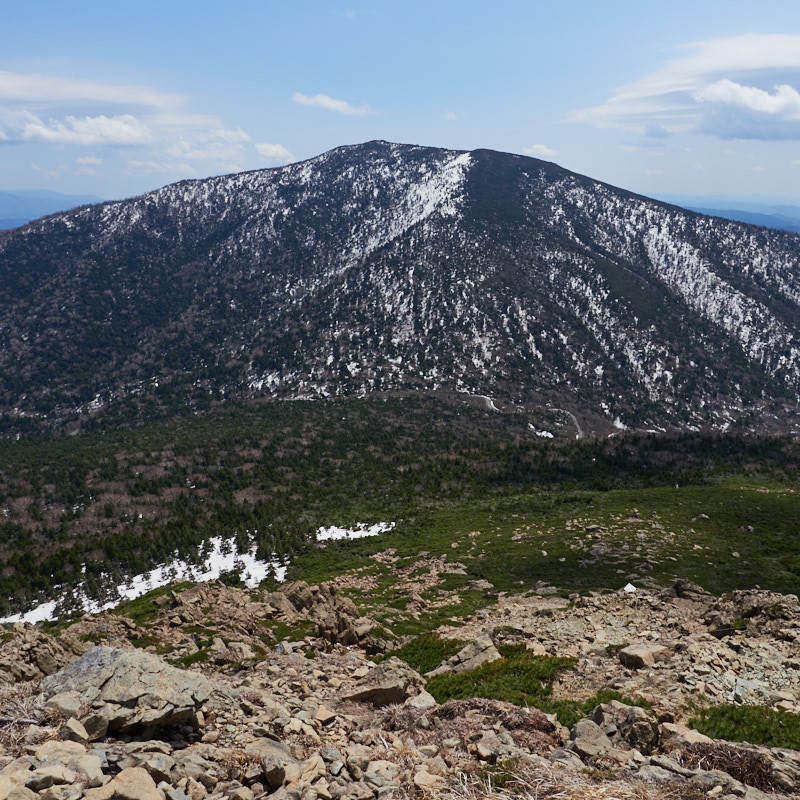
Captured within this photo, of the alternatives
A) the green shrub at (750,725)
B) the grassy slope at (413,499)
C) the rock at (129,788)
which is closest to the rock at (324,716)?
the rock at (129,788)

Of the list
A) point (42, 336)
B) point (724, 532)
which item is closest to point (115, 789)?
point (724, 532)

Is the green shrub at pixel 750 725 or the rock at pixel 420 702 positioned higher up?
the green shrub at pixel 750 725

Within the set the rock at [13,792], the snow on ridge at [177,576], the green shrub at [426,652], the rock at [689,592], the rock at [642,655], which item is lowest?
the snow on ridge at [177,576]

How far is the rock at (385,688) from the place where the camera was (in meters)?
17.1

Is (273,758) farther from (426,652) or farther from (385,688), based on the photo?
(426,652)

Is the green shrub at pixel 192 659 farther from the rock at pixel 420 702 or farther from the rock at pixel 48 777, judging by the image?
the rock at pixel 48 777

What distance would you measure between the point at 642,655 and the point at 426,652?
1067cm

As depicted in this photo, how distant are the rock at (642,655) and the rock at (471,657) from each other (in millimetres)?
5455

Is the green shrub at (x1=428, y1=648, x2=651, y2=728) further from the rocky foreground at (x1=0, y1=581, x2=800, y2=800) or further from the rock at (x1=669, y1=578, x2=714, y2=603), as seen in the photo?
the rock at (x1=669, y1=578, x2=714, y2=603)

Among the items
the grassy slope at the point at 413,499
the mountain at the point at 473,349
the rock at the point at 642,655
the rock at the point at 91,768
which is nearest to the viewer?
the rock at the point at 91,768

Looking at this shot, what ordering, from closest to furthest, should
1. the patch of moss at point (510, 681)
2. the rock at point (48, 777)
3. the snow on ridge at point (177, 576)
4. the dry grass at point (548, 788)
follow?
1. the rock at point (48, 777)
2. the dry grass at point (548, 788)
3. the patch of moss at point (510, 681)
4. the snow on ridge at point (177, 576)

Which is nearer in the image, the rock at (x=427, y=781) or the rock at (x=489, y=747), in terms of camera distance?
the rock at (x=427, y=781)

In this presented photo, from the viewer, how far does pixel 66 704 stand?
39.7 feet

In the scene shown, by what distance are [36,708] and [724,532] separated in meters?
59.6
